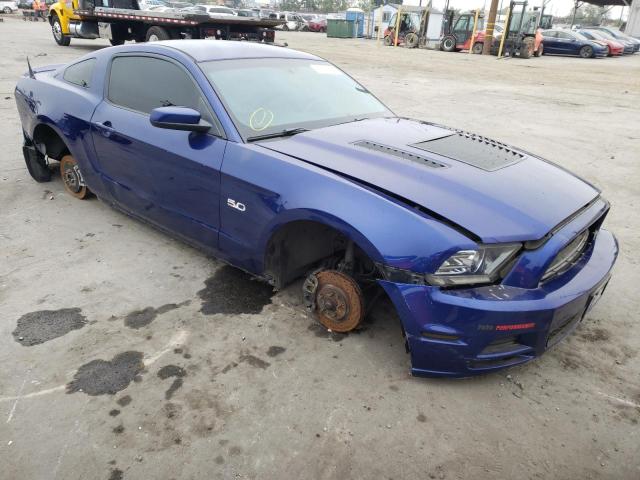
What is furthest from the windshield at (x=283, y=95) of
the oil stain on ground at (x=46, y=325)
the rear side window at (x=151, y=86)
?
the oil stain on ground at (x=46, y=325)

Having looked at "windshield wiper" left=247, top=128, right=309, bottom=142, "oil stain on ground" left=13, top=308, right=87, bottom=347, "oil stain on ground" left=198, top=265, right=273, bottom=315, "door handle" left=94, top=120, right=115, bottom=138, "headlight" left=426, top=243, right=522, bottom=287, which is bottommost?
"oil stain on ground" left=198, top=265, right=273, bottom=315

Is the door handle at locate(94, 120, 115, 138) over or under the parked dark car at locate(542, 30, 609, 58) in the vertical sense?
over

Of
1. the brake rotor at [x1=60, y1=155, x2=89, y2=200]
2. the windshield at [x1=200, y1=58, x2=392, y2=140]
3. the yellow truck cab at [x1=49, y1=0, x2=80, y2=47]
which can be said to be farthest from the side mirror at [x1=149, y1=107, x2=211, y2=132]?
the yellow truck cab at [x1=49, y1=0, x2=80, y2=47]

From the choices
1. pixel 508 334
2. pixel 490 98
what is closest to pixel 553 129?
pixel 490 98

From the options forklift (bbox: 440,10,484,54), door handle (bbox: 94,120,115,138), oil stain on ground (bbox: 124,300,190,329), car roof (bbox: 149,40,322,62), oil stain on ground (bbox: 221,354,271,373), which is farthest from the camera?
forklift (bbox: 440,10,484,54)

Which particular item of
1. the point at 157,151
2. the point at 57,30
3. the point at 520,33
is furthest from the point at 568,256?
the point at 520,33

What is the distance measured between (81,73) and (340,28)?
108ft

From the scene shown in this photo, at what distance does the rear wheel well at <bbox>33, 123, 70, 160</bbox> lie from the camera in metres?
4.42

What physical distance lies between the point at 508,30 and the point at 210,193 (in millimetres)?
25805

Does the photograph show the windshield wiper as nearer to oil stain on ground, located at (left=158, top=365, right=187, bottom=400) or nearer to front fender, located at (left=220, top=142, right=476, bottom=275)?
front fender, located at (left=220, top=142, right=476, bottom=275)

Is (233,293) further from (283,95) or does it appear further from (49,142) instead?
(49,142)

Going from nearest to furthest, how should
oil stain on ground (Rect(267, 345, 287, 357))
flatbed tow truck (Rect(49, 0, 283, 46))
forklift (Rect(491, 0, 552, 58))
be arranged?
oil stain on ground (Rect(267, 345, 287, 357)) < flatbed tow truck (Rect(49, 0, 283, 46)) < forklift (Rect(491, 0, 552, 58))

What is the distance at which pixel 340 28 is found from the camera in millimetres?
33750

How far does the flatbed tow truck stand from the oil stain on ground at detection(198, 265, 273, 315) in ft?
37.6
